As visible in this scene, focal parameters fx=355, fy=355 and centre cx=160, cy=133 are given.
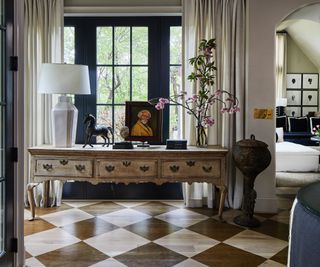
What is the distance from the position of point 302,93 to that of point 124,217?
28.3 feet

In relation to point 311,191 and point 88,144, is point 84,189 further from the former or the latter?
point 311,191

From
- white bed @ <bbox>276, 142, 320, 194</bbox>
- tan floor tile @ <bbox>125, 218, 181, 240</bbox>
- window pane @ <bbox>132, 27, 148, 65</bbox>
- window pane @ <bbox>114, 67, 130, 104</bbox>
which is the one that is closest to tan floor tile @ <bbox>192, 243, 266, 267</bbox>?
tan floor tile @ <bbox>125, 218, 181, 240</bbox>

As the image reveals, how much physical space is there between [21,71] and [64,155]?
134cm

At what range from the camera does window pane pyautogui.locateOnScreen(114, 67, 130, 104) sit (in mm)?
4551

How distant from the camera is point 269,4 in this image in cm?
409

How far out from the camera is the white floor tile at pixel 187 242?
303 cm

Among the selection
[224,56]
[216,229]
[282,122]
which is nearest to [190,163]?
[216,229]

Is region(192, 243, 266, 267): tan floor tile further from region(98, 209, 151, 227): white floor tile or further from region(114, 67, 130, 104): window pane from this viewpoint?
region(114, 67, 130, 104): window pane

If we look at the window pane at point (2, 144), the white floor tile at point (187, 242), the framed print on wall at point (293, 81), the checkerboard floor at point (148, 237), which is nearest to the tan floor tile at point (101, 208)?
the checkerboard floor at point (148, 237)

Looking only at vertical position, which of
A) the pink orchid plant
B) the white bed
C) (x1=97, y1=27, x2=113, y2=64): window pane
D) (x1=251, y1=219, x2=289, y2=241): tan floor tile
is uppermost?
(x1=97, y1=27, x2=113, y2=64): window pane

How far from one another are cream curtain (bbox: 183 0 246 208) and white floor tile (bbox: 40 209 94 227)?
1.27 m

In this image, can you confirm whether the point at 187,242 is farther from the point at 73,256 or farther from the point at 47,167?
the point at 47,167

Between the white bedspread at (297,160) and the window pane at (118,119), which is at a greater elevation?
the window pane at (118,119)

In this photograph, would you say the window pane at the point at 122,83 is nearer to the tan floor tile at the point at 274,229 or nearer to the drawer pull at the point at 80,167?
the drawer pull at the point at 80,167
